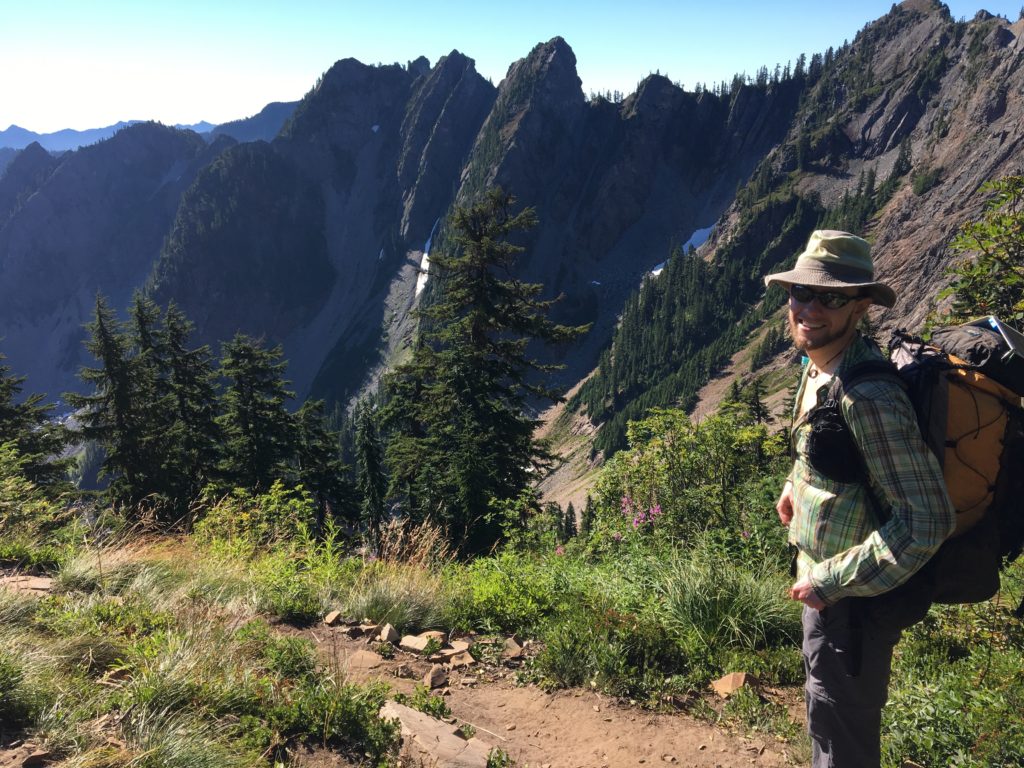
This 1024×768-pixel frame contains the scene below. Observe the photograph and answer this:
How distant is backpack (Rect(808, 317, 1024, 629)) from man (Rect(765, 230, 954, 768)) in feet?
0.08

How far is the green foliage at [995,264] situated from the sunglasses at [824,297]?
468cm

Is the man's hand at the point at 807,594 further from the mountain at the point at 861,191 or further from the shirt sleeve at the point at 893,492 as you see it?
the mountain at the point at 861,191

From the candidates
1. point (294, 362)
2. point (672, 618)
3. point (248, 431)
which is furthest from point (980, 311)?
point (294, 362)

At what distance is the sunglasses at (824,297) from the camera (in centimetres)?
239

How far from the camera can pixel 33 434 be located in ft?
71.3

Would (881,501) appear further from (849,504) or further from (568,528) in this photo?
(568,528)

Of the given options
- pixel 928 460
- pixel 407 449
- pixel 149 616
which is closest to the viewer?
pixel 928 460

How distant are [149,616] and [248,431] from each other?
797 inches

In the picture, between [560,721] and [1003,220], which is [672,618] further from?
[1003,220]

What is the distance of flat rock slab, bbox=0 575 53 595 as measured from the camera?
4.71 metres

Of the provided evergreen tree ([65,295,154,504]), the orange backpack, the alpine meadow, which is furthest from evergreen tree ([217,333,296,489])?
the orange backpack

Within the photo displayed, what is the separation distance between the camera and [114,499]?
69.2 feet

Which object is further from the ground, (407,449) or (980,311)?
(980,311)

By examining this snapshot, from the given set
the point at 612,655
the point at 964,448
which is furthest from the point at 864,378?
the point at 612,655
